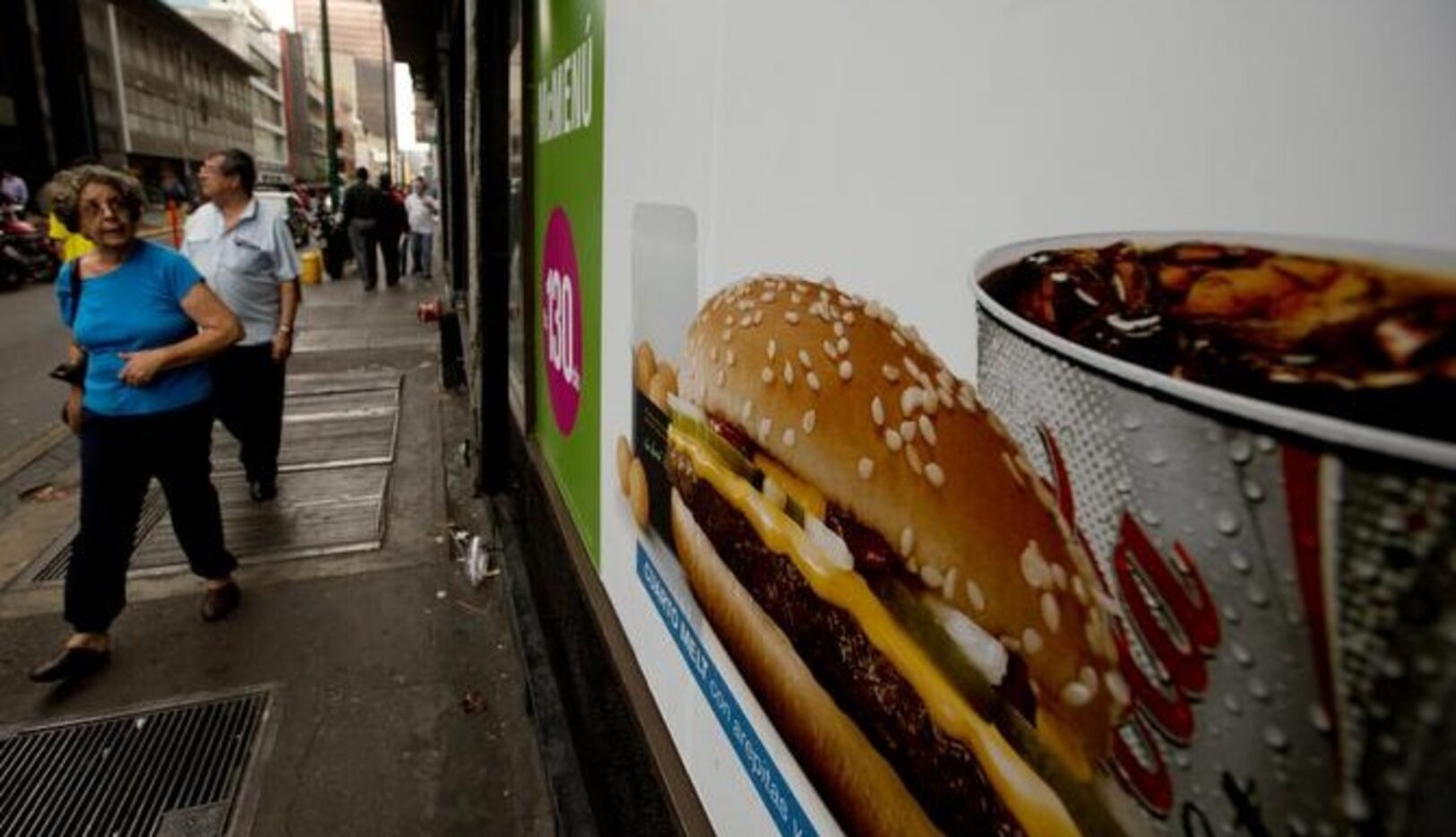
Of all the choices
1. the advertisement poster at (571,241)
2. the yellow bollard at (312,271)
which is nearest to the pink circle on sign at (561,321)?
the advertisement poster at (571,241)

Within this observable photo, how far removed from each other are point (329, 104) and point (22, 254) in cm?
590

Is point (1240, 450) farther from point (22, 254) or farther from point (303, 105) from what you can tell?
point (303, 105)

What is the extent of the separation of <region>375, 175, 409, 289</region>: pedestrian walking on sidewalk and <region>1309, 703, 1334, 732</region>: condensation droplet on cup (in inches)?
609

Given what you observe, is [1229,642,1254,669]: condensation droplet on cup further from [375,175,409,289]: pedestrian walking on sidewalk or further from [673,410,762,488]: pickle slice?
[375,175,409,289]: pedestrian walking on sidewalk

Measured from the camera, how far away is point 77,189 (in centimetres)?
313

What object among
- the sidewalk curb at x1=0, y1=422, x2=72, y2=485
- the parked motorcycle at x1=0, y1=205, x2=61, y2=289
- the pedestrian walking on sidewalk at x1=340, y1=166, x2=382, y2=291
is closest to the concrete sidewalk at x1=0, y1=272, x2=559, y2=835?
the sidewalk curb at x1=0, y1=422, x2=72, y2=485

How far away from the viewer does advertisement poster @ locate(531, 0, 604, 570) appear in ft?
8.28

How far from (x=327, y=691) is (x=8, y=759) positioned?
3.35 feet

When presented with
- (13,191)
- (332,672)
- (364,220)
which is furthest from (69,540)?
(13,191)

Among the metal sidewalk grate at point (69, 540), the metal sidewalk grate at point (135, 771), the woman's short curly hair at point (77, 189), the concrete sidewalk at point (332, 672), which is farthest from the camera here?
the metal sidewalk grate at point (69, 540)

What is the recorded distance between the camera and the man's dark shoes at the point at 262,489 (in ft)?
17.2

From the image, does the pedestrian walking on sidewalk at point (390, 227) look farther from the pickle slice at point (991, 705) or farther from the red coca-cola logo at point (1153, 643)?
the red coca-cola logo at point (1153, 643)

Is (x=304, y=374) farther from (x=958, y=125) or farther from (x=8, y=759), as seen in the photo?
(x=958, y=125)

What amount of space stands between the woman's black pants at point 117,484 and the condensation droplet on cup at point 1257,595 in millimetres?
3812
